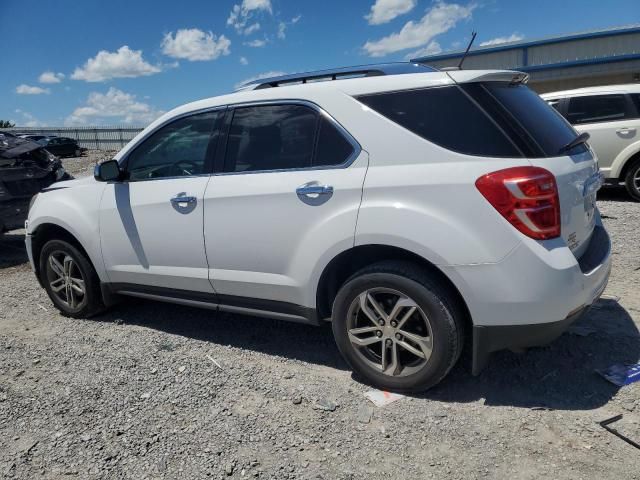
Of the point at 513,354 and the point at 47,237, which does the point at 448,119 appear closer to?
the point at 513,354

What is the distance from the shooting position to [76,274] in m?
4.56

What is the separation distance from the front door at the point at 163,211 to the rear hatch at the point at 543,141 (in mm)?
1899

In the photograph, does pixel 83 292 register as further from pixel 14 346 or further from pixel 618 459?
pixel 618 459

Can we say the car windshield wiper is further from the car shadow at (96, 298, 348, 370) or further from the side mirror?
the side mirror

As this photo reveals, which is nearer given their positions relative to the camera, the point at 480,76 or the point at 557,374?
the point at 480,76

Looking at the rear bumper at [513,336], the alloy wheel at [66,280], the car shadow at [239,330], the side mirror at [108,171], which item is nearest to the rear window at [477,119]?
the rear bumper at [513,336]

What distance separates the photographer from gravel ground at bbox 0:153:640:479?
2494mm

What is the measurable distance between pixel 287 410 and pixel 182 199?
5.37 ft

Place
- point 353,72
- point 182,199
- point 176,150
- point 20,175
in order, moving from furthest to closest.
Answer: point 20,175 < point 176,150 < point 182,199 < point 353,72

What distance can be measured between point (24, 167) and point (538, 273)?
7.53 m

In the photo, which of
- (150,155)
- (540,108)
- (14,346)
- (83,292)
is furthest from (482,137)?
(14,346)

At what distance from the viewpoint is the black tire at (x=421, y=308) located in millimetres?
2773

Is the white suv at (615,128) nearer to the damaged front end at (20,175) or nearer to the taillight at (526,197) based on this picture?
the taillight at (526,197)

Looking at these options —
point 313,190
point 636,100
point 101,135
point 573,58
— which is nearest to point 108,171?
point 313,190
